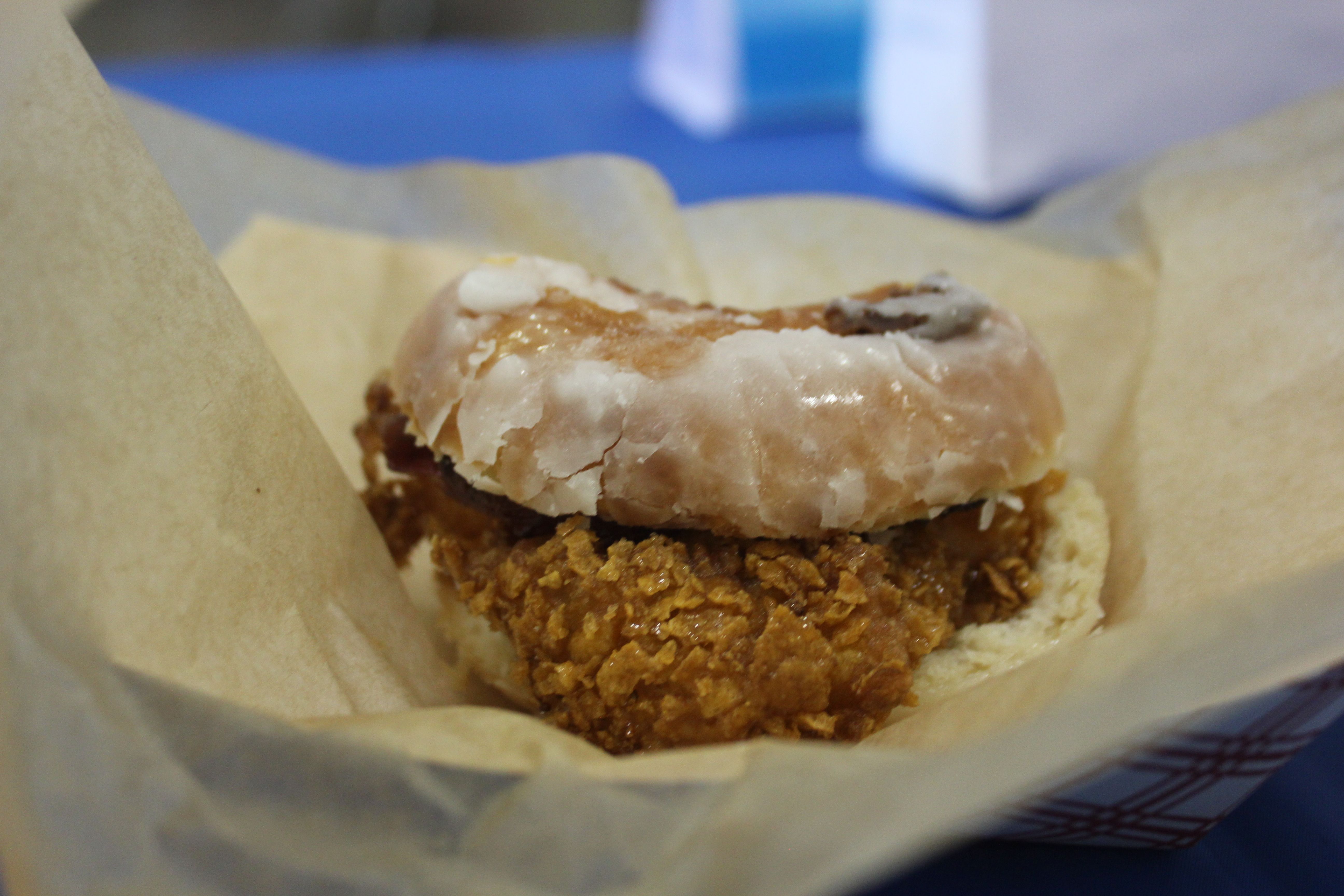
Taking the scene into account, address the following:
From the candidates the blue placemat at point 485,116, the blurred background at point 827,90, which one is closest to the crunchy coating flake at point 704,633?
the blurred background at point 827,90

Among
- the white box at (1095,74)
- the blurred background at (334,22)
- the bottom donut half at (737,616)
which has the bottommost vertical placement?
the bottom donut half at (737,616)

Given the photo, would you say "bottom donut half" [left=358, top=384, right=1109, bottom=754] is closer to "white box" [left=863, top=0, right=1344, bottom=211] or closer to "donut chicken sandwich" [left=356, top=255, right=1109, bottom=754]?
"donut chicken sandwich" [left=356, top=255, right=1109, bottom=754]

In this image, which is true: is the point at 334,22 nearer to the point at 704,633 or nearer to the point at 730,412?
the point at 730,412

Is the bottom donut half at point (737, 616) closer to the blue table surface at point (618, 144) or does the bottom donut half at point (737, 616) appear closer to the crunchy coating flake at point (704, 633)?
the crunchy coating flake at point (704, 633)

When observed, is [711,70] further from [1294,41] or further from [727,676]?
[727,676]

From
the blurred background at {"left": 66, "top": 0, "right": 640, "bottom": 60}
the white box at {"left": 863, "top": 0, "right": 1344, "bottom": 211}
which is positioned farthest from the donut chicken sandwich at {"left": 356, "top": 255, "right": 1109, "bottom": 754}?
the blurred background at {"left": 66, "top": 0, "right": 640, "bottom": 60}

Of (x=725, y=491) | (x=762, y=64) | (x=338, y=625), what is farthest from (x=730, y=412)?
(x=762, y=64)

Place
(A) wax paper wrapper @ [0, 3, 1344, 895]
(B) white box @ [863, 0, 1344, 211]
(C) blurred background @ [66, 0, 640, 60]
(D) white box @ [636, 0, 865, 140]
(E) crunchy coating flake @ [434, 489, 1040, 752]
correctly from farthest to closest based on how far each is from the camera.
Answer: (C) blurred background @ [66, 0, 640, 60] < (D) white box @ [636, 0, 865, 140] < (B) white box @ [863, 0, 1344, 211] < (E) crunchy coating flake @ [434, 489, 1040, 752] < (A) wax paper wrapper @ [0, 3, 1344, 895]
